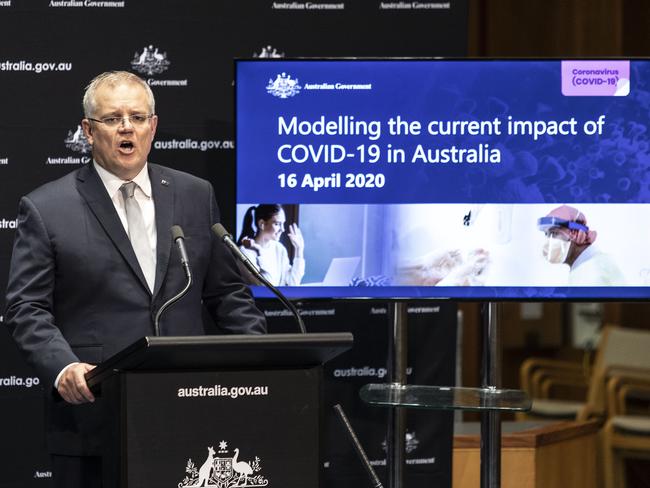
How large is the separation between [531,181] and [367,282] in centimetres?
67

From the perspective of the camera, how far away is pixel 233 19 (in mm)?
4613

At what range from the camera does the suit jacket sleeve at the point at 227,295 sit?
12.2 ft

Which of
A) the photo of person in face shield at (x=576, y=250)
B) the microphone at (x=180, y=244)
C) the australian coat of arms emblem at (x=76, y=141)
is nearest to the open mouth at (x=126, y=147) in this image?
the microphone at (x=180, y=244)

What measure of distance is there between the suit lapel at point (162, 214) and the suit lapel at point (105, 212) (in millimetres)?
60

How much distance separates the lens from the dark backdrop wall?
14.7 ft

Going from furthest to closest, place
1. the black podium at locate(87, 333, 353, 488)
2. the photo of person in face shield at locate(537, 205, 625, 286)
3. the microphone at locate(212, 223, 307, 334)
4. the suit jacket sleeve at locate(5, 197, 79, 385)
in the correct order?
the photo of person in face shield at locate(537, 205, 625, 286), the suit jacket sleeve at locate(5, 197, 79, 385), the microphone at locate(212, 223, 307, 334), the black podium at locate(87, 333, 353, 488)

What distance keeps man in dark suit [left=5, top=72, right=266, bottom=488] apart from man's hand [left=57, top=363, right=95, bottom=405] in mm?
203

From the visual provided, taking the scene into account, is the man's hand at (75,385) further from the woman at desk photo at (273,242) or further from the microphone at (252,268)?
the woman at desk photo at (273,242)

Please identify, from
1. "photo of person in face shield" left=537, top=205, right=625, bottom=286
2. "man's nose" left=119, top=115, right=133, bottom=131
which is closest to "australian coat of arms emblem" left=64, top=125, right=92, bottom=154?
"man's nose" left=119, top=115, right=133, bottom=131

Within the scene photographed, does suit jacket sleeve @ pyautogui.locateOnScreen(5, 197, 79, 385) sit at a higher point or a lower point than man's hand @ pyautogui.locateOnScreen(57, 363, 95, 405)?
higher

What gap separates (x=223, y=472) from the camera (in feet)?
9.20

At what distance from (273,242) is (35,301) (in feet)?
3.35

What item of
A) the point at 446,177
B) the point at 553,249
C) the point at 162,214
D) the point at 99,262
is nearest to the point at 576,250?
the point at 553,249

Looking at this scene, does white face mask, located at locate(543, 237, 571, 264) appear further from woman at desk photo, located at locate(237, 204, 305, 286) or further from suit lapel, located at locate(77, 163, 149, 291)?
suit lapel, located at locate(77, 163, 149, 291)
